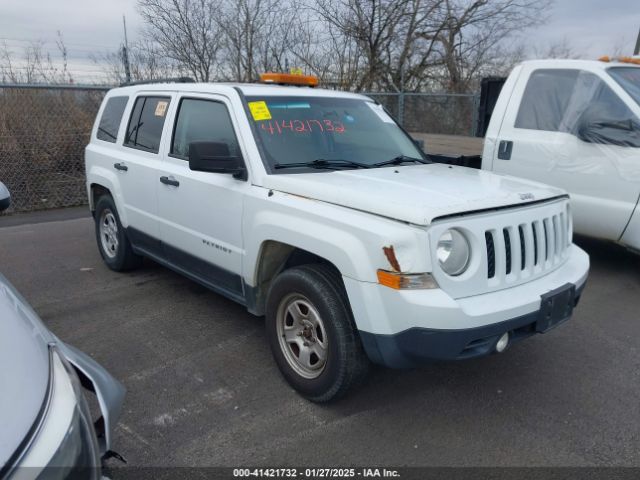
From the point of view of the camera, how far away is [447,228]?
2748 mm

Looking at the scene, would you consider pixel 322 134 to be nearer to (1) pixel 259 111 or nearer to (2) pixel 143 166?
(1) pixel 259 111

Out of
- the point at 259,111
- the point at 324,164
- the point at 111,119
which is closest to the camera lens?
the point at 324,164

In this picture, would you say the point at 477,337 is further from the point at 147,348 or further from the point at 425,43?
the point at 425,43

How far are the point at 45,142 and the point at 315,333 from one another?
7614 mm

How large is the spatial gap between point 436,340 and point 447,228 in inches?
22.2

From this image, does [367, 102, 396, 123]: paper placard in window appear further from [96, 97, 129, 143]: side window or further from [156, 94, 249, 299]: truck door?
[96, 97, 129, 143]: side window

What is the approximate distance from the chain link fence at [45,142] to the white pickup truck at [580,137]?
6.60 m

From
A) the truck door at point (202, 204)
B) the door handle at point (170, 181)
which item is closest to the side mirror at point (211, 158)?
the truck door at point (202, 204)

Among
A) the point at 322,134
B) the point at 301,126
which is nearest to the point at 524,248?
the point at 322,134

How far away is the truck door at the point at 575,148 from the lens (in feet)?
16.9

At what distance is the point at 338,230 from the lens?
2947 millimetres

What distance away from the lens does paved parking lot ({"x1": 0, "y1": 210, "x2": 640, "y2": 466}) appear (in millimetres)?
2857

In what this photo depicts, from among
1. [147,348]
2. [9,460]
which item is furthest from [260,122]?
[9,460]

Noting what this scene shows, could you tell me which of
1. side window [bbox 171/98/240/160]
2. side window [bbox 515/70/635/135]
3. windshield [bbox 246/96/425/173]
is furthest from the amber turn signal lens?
side window [bbox 515/70/635/135]
